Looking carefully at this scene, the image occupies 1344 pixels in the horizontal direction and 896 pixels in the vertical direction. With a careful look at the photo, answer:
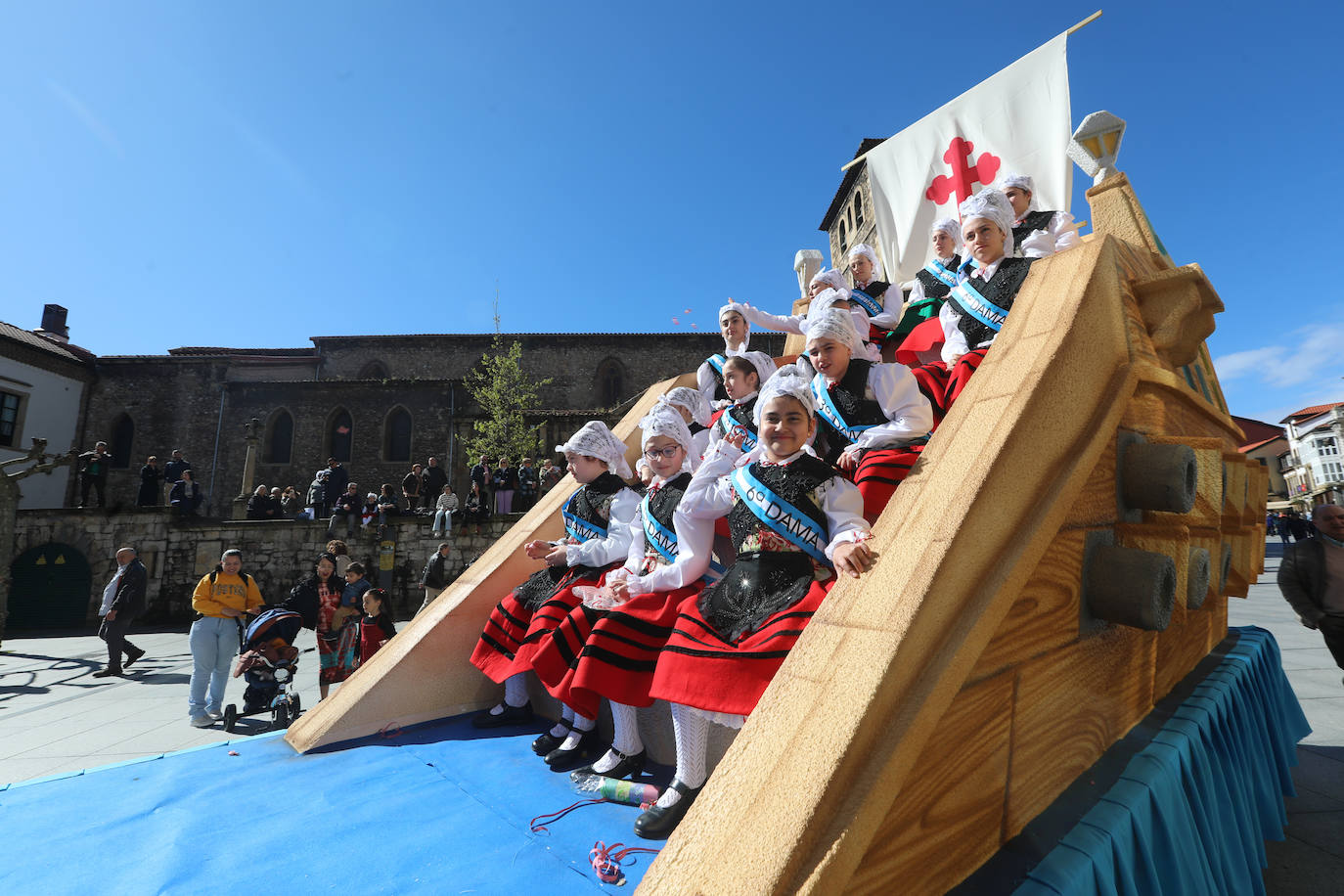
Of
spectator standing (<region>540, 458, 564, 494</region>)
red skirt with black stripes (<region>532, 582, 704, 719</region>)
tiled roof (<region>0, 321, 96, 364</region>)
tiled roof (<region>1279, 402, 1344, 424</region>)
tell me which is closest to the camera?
red skirt with black stripes (<region>532, 582, 704, 719</region>)

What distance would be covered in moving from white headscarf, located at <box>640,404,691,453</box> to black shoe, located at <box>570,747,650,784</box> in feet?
4.87

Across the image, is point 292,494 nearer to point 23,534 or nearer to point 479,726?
point 23,534

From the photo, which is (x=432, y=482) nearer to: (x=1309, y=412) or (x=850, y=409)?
(x=850, y=409)

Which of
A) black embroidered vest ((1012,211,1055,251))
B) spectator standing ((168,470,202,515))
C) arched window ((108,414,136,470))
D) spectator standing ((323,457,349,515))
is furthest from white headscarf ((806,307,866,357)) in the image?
arched window ((108,414,136,470))

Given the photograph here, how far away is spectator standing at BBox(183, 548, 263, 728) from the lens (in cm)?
652

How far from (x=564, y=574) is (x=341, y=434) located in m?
27.6

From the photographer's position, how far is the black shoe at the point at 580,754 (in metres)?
2.79

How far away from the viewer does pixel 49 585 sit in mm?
17984

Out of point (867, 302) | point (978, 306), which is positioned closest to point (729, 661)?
point (978, 306)

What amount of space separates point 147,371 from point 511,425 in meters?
17.7

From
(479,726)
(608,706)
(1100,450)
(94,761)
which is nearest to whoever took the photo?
(1100,450)

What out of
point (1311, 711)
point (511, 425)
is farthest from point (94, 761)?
point (511, 425)

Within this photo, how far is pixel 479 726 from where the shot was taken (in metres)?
3.47

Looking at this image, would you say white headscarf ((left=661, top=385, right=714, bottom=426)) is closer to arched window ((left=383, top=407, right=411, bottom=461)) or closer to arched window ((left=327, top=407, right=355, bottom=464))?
arched window ((left=383, top=407, right=411, bottom=461))
